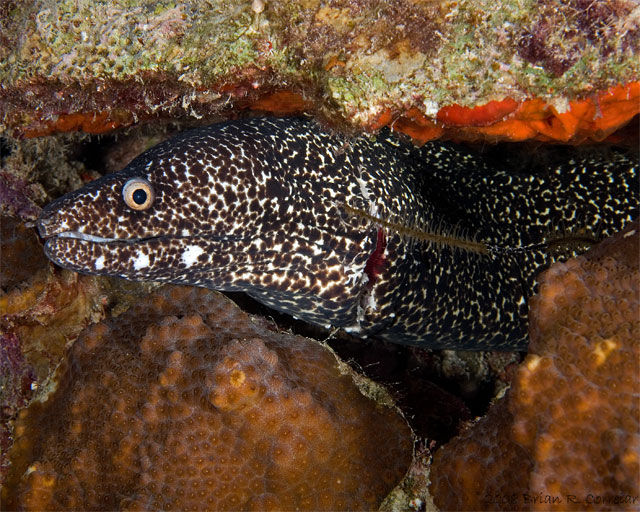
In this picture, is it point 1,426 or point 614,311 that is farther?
point 1,426

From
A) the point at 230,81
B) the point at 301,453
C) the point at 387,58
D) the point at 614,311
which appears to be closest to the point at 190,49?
the point at 230,81

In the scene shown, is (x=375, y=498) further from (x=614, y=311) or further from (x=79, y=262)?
(x=79, y=262)

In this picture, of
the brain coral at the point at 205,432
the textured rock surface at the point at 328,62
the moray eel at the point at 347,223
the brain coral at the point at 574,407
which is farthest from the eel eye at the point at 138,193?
the brain coral at the point at 574,407

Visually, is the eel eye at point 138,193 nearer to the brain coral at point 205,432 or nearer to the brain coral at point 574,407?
the brain coral at point 205,432

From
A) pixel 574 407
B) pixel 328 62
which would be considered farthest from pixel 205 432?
pixel 328 62

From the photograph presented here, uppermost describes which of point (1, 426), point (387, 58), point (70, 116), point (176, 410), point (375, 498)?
point (387, 58)

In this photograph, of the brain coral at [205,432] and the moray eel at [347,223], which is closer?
the brain coral at [205,432]
